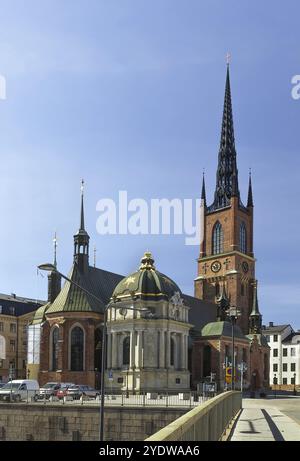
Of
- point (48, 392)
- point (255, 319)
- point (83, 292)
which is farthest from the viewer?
point (255, 319)

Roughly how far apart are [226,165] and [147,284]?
5754 centimetres

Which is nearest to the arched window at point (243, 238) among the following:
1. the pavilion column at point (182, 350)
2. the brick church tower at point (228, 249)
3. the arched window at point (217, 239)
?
the brick church tower at point (228, 249)

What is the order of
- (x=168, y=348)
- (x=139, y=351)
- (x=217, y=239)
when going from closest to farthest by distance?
(x=139, y=351) → (x=168, y=348) → (x=217, y=239)

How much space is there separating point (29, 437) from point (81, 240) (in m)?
44.7

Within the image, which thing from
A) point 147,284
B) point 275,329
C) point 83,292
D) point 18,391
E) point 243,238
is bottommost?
point 18,391

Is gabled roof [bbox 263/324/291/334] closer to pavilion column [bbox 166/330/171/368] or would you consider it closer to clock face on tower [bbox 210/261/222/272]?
clock face on tower [bbox 210/261/222/272]

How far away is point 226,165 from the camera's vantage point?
411 ft

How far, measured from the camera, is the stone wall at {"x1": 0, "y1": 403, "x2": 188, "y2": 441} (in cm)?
4003

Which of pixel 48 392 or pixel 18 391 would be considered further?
pixel 48 392

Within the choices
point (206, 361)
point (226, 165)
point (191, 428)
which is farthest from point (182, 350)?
point (191, 428)

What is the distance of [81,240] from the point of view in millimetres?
85062

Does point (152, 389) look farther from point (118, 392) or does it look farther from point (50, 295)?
point (50, 295)

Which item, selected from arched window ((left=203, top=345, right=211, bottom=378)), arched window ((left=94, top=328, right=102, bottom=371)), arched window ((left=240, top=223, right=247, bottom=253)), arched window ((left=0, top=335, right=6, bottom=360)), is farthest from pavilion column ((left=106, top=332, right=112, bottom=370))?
arched window ((left=240, top=223, right=247, bottom=253))

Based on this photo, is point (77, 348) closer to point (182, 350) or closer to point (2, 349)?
point (182, 350)
